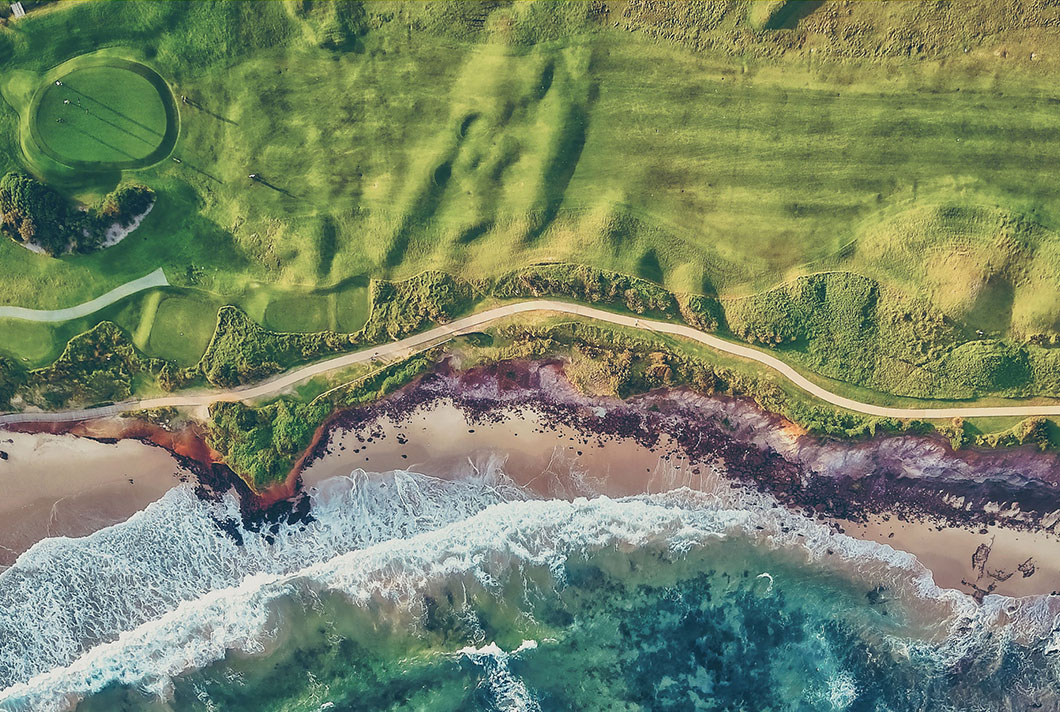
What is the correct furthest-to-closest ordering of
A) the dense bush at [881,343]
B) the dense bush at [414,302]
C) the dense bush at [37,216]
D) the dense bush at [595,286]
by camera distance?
the dense bush at [414,302]
the dense bush at [595,286]
the dense bush at [881,343]
the dense bush at [37,216]

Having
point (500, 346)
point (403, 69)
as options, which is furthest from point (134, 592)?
point (403, 69)

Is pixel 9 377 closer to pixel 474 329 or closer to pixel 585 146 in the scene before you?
pixel 474 329

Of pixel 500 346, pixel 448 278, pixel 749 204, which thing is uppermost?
pixel 749 204

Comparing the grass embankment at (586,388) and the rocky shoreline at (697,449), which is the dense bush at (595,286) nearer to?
the grass embankment at (586,388)

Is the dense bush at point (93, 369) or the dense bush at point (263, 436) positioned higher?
the dense bush at point (93, 369)

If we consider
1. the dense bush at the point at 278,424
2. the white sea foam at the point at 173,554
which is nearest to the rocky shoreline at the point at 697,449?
the dense bush at the point at 278,424

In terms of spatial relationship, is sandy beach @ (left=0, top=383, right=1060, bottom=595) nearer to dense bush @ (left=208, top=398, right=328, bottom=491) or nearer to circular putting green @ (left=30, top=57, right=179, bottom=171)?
dense bush @ (left=208, top=398, right=328, bottom=491)

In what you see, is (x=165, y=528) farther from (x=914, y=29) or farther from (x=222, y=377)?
(x=914, y=29)
